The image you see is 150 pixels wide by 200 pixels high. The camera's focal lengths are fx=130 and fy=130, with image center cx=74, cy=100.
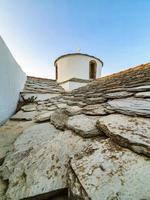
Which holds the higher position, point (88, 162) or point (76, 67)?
point (76, 67)

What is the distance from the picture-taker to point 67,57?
242 inches

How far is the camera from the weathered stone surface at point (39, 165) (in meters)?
0.69

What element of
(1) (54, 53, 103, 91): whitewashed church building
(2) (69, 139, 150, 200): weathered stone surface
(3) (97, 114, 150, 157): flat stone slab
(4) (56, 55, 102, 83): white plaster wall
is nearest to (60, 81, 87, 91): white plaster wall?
(1) (54, 53, 103, 91): whitewashed church building

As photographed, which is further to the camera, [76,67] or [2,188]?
[76,67]

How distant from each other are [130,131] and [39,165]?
0.60 m

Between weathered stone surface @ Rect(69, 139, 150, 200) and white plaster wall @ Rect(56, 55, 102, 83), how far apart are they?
5.40 m

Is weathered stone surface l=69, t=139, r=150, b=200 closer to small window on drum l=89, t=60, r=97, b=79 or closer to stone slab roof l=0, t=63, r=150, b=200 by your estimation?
stone slab roof l=0, t=63, r=150, b=200

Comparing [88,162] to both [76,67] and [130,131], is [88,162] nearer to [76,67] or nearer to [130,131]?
[130,131]

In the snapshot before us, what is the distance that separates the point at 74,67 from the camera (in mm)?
5973

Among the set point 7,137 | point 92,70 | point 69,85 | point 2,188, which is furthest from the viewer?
point 92,70

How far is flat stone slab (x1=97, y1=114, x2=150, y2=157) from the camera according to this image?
618 mm

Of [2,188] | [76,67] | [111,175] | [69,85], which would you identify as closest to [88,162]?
[111,175]

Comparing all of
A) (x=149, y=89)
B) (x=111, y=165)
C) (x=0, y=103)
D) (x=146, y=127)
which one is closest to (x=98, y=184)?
(x=111, y=165)

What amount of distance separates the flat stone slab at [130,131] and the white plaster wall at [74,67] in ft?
16.9
